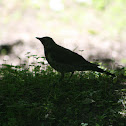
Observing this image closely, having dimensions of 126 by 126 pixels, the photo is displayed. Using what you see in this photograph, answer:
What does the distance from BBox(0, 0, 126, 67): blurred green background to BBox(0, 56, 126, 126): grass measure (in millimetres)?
2715

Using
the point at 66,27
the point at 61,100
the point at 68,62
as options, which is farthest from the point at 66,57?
the point at 66,27

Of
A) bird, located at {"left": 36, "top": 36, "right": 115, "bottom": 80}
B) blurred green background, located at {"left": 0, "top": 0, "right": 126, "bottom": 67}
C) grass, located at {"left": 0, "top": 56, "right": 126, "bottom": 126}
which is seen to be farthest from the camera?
blurred green background, located at {"left": 0, "top": 0, "right": 126, "bottom": 67}

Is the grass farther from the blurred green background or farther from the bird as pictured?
the blurred green background

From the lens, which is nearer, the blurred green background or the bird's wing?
the bird's wing

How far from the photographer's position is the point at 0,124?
12.4 ft

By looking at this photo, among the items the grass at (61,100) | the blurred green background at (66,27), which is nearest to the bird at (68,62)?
the grass at (61,100)

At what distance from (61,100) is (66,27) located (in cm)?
562

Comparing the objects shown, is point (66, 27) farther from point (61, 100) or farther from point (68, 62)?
point (61, 100)

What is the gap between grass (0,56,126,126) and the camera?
3.88m

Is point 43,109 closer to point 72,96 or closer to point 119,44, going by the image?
point 72,96

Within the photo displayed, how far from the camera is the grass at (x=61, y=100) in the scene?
3881mm

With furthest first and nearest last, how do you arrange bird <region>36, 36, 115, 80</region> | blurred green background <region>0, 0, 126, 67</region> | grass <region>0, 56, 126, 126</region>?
blurred green background <region>0, 0, 126, 67</region>, bird <region>36, 36, 115, 80</region>, grass <region>0, 56, 126, 126</region>

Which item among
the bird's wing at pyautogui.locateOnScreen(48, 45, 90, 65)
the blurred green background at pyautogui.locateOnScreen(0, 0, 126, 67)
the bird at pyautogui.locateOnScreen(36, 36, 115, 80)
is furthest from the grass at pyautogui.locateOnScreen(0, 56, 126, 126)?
the blurred green background at pyautogui.locateOnScreen(0, 0, 126, 67)

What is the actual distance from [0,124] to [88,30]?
630 centimetres
